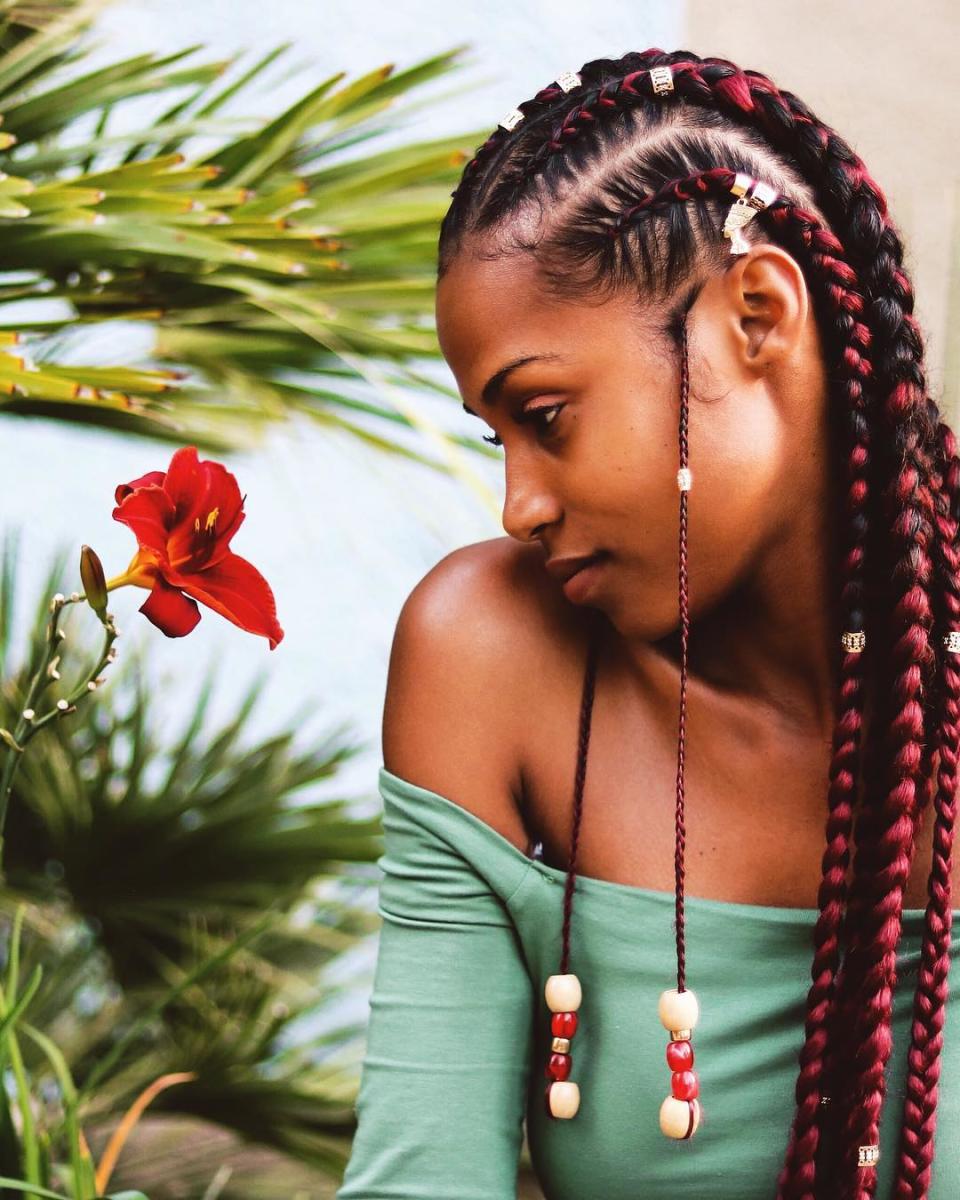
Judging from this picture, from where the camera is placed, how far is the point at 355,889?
1.53 metres

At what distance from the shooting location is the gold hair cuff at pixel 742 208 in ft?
2.85

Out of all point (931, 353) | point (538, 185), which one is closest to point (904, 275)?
point (538, 185)

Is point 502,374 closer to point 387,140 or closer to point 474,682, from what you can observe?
point 474,682

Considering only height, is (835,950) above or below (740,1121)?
above

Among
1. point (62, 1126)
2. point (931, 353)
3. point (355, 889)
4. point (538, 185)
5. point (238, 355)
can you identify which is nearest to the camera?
point (538, 185)

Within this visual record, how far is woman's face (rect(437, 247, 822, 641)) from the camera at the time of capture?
861 mm

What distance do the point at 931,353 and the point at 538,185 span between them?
1027 millimetres

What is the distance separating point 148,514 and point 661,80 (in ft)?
1.52

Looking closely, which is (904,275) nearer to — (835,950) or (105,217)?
(835,950)

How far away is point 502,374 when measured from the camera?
874mm

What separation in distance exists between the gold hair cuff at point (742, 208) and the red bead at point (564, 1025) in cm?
53

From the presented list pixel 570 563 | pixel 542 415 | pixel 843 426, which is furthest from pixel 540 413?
pixel 843 426

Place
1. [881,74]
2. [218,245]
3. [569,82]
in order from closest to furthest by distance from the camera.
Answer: [569,82] → [218,245] → [881,74]

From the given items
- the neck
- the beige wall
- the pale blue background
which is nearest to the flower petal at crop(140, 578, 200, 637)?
the neck
